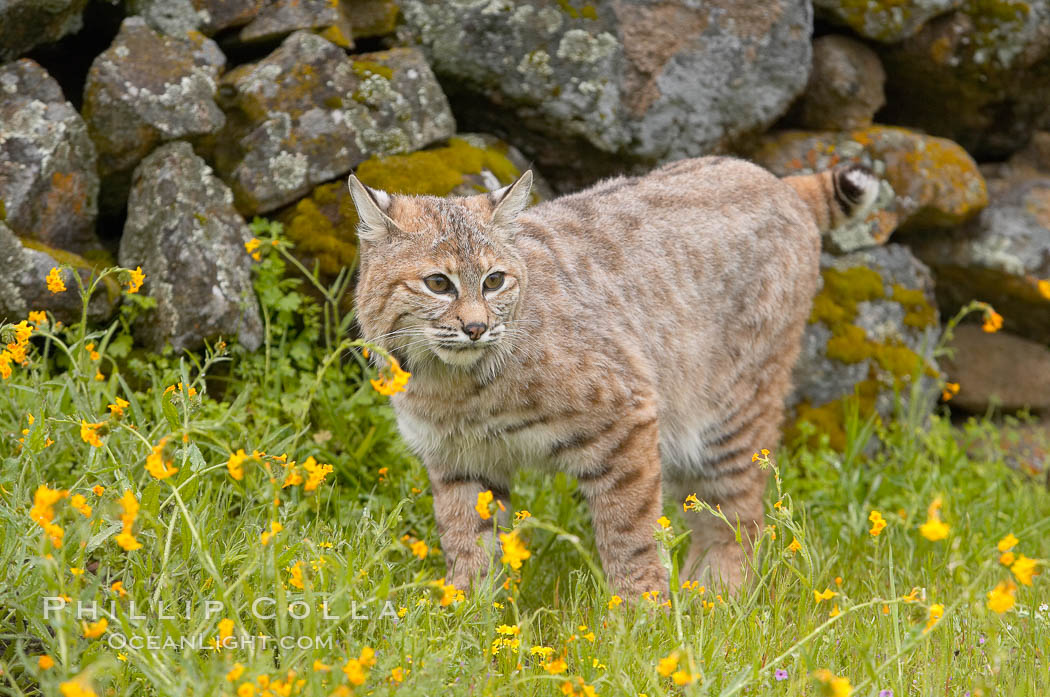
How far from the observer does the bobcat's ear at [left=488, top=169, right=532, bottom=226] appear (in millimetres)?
3939

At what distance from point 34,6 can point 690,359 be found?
11.4 feet

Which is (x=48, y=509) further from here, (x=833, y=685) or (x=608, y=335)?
(x=608, y=335)

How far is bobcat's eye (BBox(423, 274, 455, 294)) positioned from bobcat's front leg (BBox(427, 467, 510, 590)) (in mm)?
831

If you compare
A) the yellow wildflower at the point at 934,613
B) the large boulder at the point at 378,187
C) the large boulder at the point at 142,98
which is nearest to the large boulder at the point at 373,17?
the large boulder at the point at 378,187

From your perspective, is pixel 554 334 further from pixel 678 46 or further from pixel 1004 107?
pixel 1004 107

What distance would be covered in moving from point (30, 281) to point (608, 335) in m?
2.54

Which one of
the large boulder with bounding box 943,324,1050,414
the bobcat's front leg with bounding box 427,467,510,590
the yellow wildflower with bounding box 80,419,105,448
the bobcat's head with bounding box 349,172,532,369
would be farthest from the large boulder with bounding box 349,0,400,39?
the large boulder with bounding box 943,324,1050,414

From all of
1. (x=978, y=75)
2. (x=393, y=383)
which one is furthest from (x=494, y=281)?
(x=978, y=75)

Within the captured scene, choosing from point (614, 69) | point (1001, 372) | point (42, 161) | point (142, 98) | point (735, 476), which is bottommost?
point (1001, 372)

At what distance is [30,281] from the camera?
439 cm

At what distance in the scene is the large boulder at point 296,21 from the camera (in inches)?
207

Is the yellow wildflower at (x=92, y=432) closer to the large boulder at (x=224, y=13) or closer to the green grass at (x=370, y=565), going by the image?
the green grass at (x=370, y=565)

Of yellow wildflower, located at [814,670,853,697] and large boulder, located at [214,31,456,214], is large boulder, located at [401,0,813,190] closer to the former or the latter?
large boulder, located at [214,31,456,214]

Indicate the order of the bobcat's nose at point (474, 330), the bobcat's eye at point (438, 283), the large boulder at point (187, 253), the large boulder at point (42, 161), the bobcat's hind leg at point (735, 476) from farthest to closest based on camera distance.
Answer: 1. the bobcat's hind leg at point (735, 476)
2. the large boulder at point (187, 253)
3. the large boulder at point (42, 161)
4. the bobcat's eye at point (438, 283)
5. the bobcat's nose at point (474, 330)
